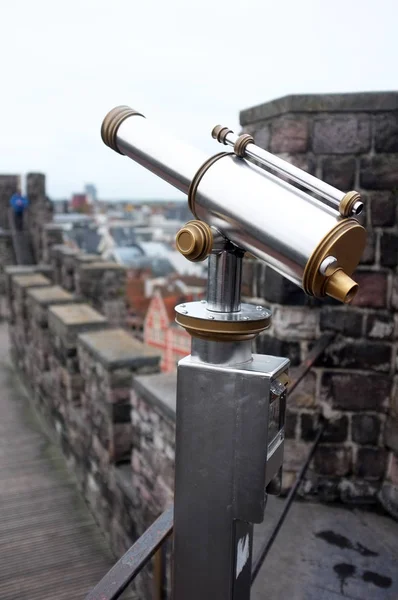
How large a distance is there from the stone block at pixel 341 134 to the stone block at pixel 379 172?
7cm

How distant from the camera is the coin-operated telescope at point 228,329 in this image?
3.86 ft

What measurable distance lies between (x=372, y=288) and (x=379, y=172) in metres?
0.56

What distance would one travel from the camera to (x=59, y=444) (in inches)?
232

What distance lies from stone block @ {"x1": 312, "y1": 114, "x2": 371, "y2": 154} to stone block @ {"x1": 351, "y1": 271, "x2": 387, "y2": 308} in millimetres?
598

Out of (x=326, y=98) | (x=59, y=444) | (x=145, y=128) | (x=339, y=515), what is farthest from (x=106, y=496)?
(x=145, y=128)

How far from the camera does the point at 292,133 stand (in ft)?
9.16

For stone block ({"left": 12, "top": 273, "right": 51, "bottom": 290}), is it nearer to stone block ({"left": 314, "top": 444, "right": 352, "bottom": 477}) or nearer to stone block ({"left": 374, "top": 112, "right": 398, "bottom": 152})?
stone block ({"left": 314, "top": 444, "right": 352, "bottom": 477})

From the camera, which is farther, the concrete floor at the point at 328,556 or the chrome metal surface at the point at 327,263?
the concrete floor at the point at 328,556

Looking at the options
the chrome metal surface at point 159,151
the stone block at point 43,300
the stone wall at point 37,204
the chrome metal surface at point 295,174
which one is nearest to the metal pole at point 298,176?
the chrome metal surface at point 295,174

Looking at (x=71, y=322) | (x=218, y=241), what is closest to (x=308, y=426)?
(x=218, y=241)

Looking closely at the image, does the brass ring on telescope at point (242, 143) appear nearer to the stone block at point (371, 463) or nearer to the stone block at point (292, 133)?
the stone block at point (292, 133)

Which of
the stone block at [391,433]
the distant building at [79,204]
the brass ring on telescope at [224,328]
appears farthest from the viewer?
the distant building at [79,204]

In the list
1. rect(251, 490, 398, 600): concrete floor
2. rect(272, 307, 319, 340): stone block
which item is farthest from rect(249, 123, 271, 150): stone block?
rect(251, 490, 398, 600): concrete floor

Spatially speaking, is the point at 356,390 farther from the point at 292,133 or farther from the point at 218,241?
the point at 218,241
